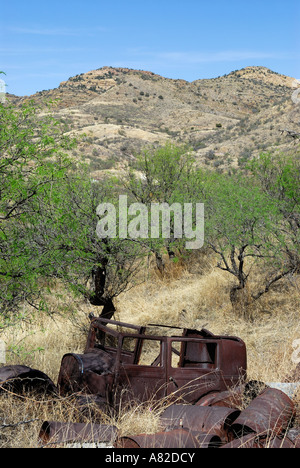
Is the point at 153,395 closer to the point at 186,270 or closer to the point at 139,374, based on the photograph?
the point at 139,374

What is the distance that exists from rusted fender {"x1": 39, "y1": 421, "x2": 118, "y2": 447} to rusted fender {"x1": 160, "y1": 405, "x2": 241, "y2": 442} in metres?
0.76

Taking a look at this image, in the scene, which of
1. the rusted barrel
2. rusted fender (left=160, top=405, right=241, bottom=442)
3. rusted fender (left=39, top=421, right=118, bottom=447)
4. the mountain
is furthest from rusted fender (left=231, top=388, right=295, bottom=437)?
the mountain

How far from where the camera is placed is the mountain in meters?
38.7

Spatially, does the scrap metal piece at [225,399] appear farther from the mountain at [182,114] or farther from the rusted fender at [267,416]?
the mountain at [182,114]

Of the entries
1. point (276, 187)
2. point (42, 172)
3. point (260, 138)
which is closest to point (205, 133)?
point (260, 138)

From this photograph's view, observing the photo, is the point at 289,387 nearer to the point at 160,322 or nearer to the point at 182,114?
the point at 160,322

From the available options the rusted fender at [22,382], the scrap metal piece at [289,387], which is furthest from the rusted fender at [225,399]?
the rusted fender at [22,382]

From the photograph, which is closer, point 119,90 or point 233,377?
point 233,377

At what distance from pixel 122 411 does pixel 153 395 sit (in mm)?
493

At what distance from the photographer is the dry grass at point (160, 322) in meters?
5.25

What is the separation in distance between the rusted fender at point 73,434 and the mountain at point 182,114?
21072 mm

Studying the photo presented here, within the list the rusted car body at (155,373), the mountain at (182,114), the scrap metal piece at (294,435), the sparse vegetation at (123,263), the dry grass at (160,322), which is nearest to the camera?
the scrap metal piece at (294,435)

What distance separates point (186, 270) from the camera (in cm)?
1402

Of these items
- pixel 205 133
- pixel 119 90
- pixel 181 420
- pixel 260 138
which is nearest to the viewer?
pixel 181 420
